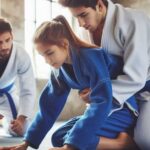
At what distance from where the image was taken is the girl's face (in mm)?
764

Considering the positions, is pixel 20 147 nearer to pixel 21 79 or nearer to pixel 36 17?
pixel 21 79

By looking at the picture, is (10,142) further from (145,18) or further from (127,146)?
(145,18)

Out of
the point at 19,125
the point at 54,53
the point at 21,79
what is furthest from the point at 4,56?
the point at 54,53

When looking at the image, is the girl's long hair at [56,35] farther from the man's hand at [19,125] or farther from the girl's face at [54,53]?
the man's hand at [19,125]

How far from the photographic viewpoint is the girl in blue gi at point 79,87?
71 centimetres

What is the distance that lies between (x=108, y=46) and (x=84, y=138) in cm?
23

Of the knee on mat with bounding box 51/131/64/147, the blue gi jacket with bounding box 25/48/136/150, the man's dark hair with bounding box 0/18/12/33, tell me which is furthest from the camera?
the man's dark hair with bounding box 0/18/12/33

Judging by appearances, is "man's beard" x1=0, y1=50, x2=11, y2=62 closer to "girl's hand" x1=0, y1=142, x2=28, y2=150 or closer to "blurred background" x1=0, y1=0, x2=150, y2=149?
"blurred background" x1=0, y1=0, x2=150, y2=149

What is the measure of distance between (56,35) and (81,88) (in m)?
0.14

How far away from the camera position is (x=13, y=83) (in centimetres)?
111

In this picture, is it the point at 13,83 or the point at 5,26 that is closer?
the point at 5,26

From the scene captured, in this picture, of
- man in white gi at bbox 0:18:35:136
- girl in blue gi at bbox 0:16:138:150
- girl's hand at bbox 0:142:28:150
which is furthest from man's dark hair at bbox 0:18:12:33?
girl's hand at bbox 0:142:28:150

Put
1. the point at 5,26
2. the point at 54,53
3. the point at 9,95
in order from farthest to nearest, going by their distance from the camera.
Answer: the point at 9,95 → the point at 5,26 → the point at 54,53

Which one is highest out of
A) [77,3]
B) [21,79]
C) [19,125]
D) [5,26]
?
[77,3]
